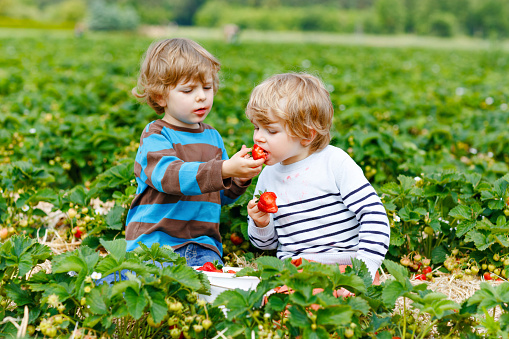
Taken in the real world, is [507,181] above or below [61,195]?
above

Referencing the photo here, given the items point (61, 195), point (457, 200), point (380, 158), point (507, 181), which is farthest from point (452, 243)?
point (61, 195)

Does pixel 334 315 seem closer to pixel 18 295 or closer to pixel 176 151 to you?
pixel 176 151

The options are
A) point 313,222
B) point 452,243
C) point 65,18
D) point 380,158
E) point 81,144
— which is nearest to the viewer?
point 313,222

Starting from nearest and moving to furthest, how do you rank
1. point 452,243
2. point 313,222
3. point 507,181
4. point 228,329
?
point 228,329 → point 313,222 → point 507,181 → point 452,243

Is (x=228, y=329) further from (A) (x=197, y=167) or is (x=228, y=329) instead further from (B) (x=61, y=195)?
(B) (x=61, y=195)

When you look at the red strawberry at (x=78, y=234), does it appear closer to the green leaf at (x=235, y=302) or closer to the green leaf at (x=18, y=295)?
the green leaf at (x=18, y=295)

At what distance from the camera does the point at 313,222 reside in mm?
2424

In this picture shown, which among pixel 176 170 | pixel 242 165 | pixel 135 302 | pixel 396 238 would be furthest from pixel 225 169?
pixel 396 238

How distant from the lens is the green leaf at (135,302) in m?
1.69

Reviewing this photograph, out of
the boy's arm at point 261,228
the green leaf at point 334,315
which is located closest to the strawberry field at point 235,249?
the green leaf at point 334,315

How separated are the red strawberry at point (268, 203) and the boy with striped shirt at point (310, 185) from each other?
0.13 metres

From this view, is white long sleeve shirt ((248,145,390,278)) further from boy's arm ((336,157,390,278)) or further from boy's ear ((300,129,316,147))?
boy's ear ((300,129,316,147))

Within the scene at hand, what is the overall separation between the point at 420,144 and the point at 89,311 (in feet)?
13.1

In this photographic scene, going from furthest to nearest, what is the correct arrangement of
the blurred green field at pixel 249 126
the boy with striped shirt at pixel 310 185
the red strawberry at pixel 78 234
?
the blurred green field at pixel 249 126, the red strawberry at pixel 78 234, the boy with striped shirt at pixel 310 185
